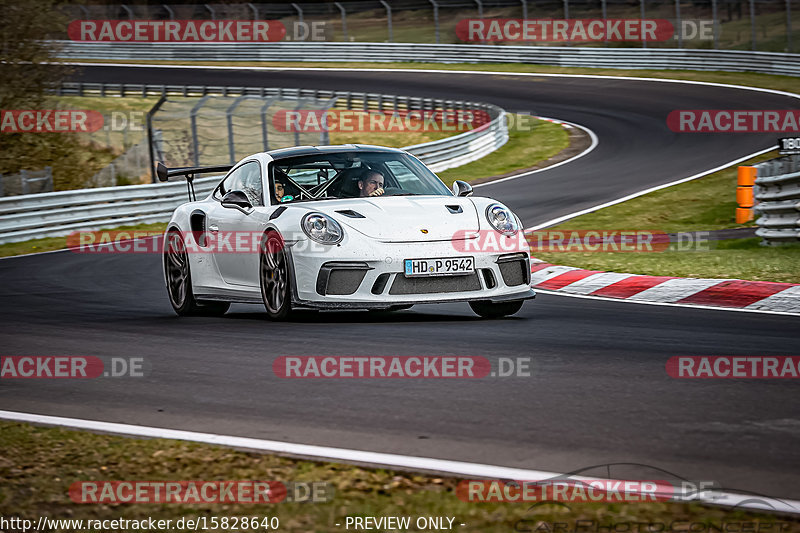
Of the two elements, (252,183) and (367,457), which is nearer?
(367,457)

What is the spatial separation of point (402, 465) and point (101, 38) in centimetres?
5255

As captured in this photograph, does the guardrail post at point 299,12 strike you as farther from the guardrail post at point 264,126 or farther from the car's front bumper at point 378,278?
the car's front bumper at point 378,278

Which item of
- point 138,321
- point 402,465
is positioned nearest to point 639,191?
point 138,321

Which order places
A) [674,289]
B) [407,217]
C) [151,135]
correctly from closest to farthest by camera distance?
[407,217]
[674,289]
[151,135]

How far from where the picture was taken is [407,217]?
8344mm

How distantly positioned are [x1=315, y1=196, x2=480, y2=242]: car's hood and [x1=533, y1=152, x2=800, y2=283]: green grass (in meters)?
3.23

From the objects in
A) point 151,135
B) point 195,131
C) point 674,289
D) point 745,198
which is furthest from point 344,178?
point 195,131

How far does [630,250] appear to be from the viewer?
44.2ft

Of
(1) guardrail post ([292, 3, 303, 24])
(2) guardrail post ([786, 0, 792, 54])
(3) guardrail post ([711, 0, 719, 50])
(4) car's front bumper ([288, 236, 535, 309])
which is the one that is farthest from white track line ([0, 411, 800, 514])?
(1) guardrail post ([292, 3, 303, 24])

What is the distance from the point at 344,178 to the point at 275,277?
1.07 metres

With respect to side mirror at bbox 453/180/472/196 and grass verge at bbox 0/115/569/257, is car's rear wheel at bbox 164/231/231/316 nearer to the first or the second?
side mirror at bbox 453/180/472/196

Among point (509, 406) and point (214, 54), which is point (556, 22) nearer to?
point (214, 54)

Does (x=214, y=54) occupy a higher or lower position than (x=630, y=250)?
higher

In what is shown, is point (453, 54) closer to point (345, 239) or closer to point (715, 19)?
point (715, 19)
